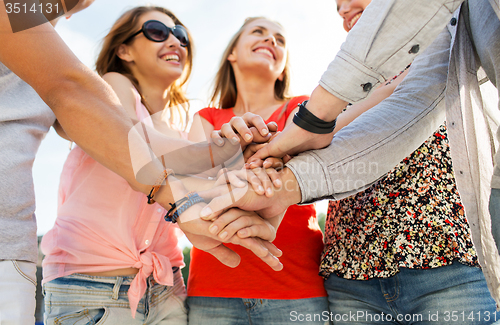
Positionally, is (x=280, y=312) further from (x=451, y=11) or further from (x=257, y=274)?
(x=451, y=11)

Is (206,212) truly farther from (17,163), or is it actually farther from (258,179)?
(17,163)

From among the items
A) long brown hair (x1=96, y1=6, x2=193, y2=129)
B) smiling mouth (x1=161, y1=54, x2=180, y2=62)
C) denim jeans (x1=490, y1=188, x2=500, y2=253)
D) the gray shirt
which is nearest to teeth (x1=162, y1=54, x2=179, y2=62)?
smiling mouth (x1=161, y1=54, x2=180, y2=62)

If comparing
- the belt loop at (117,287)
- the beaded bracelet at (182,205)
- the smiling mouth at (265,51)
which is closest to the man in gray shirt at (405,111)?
the beaded bracelet at (182,205)

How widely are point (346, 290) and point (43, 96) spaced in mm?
1686

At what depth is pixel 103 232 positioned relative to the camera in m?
1.89

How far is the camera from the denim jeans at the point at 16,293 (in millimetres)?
1212

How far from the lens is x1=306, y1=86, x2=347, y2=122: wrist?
1.46 meters

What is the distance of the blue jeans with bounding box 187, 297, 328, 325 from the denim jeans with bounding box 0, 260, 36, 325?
0.90 metres

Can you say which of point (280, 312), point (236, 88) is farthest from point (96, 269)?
point (236, 88)

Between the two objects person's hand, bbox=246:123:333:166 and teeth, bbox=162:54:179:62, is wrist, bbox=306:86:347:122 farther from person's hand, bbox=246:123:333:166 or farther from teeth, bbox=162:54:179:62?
teeth, bbox=162:54:179:62

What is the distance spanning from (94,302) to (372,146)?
5.17ft

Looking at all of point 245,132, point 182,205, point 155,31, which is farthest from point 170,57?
point 182,205

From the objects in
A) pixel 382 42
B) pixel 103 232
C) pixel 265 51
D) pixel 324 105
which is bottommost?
pixel 103 232

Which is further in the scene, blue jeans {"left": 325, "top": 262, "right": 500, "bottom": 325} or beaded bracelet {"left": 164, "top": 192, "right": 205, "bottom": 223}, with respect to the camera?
beaded bracelet {"left": 164, "top": 192, "right": 205, "bottom": 223}
